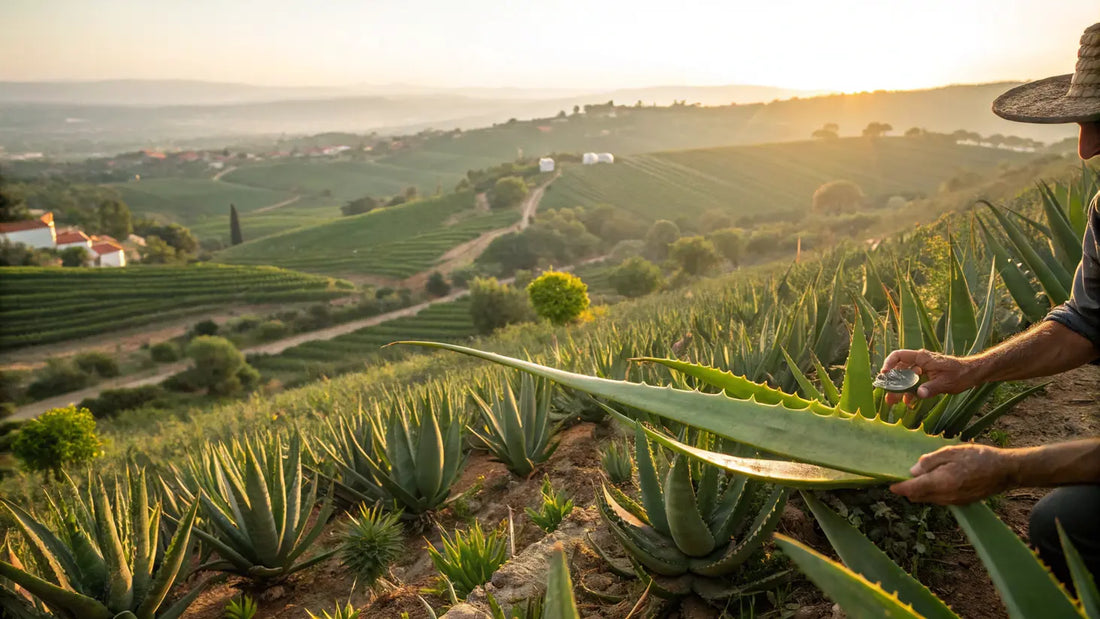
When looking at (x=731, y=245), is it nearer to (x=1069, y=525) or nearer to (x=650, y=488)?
(x=650, y=488)

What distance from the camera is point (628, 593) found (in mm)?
1997

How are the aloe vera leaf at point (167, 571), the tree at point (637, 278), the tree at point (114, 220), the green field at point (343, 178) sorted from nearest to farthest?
the aloe vera leaf at point (167, 571) < the tree at point (637, 278) < the tree at point (114, 220) < the green field at point (343, 178)

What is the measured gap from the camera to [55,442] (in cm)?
1121

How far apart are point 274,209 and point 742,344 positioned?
109 metres

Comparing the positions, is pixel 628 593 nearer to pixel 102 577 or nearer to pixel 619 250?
pixel 102 577

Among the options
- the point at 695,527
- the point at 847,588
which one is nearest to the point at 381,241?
the point at 695,527

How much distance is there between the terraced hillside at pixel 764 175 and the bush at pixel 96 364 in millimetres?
49103

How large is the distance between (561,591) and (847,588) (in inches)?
19.1

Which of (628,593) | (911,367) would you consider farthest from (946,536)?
(628,593)

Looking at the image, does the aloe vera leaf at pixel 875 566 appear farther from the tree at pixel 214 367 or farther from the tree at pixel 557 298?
the tree at pixel 214 367

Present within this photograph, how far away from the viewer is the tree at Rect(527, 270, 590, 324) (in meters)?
19.2

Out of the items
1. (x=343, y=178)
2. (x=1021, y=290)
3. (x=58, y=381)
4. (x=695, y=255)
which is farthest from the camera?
(x=343, y=178)

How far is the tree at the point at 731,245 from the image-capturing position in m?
49.8

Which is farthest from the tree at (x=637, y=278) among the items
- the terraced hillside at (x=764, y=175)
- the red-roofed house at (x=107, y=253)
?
the red-roofed house at (x=107, y=253)
